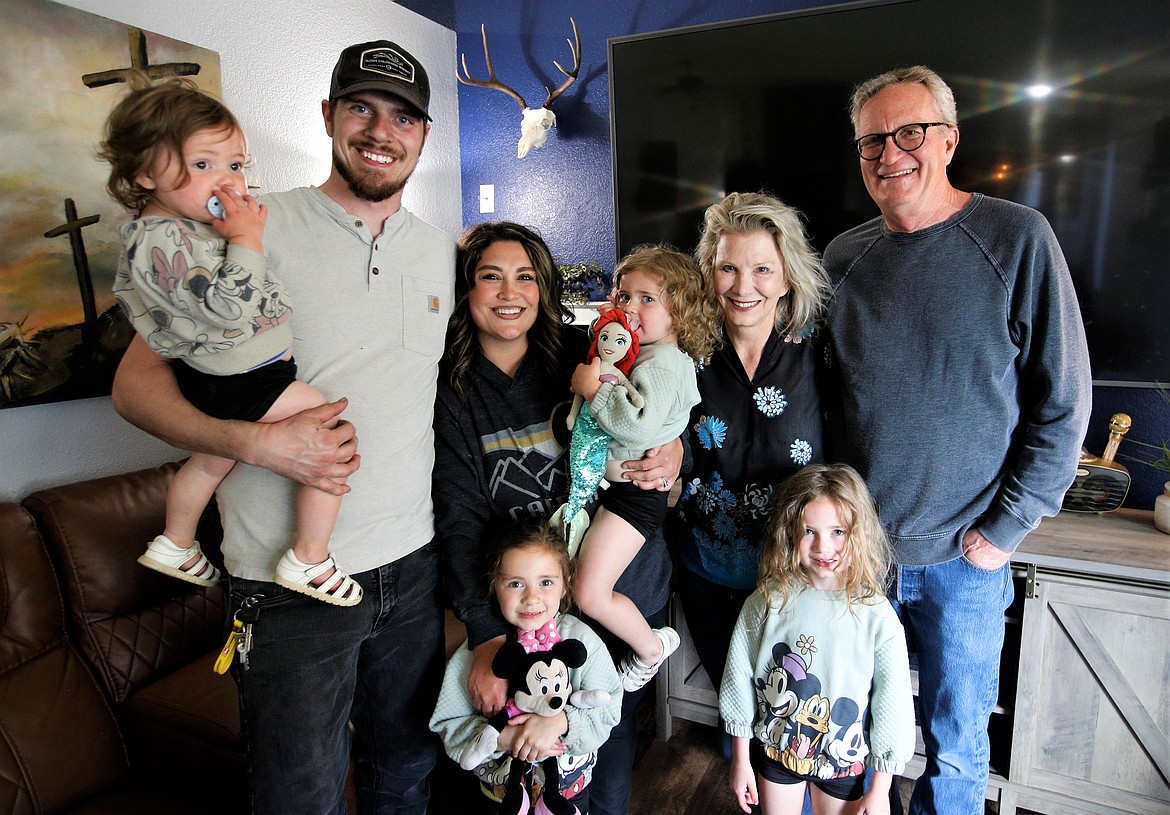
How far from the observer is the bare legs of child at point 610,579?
1507mm

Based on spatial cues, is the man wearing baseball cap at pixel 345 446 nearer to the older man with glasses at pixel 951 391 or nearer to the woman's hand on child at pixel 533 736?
the woman's hand on child at pixel 533 736

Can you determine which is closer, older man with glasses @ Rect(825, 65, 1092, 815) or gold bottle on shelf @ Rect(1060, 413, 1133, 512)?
older man with glasses @ Rect(825, 65, 1092, 815)

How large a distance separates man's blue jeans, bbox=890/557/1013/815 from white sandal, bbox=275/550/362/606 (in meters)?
1.27

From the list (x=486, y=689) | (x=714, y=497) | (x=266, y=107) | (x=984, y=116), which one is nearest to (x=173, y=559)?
(x=486, y=689)

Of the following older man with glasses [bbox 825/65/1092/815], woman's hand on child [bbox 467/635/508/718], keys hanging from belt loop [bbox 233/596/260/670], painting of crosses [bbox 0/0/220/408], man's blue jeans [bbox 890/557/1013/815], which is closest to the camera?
keys hanging from belt loop [bbox 233/596/260/670]

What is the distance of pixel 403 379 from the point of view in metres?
1.42

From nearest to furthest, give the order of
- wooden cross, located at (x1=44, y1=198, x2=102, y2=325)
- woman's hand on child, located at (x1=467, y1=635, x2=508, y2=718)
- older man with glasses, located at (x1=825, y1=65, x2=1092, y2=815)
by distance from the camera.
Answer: woman's hand on child, located at (x1=467, y1=635, x2=508, y2=718)
older man with glasses, located at (x1=825, y1=65, x2=1092, y2=815)
wooden cross, located at (x1=44, y1=198, x2=102, y2=325)

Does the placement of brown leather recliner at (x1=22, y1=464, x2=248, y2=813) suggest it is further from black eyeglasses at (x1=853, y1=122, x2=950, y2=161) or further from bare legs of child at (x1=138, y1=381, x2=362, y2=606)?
black eyeglasses at (x1=853, y1=122, x2=950, y2=161)

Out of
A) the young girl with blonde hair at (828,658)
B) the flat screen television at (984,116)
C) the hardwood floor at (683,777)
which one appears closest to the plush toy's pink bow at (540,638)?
the young girl with blonde hair at (828,658)

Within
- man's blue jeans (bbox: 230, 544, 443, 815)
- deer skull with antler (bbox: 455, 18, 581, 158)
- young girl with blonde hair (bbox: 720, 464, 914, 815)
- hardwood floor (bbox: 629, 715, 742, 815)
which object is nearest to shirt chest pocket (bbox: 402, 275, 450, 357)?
man's blue jeans (bbox: 230, 544, 443, 815)

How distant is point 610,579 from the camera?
4.96ft

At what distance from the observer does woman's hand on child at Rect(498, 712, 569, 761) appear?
4.44 feet

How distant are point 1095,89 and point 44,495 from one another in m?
3.41

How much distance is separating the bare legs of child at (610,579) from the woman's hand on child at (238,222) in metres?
0.88
